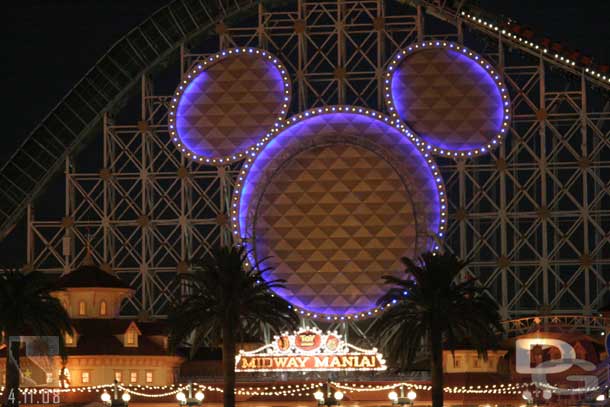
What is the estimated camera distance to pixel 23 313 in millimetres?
109812

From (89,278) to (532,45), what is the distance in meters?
37.7

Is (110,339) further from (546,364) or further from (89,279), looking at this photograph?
(546,364)

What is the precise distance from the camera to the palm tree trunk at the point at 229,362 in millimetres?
110375

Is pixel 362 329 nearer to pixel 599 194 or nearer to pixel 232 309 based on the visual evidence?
pixel 599 194

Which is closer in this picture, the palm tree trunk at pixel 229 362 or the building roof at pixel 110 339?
the palm tree trunk at pixel 229 362

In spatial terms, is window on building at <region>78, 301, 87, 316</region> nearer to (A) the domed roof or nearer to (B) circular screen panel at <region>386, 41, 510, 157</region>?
(A) the domed roof

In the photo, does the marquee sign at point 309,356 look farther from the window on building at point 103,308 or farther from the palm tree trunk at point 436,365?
the window on building at point 103,308

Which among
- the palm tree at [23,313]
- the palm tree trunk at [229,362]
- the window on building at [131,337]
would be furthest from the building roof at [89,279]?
the palm tree trunk at [229,362]

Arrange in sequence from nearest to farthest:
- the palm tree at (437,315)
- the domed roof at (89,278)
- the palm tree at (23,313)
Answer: the palm tree at (437,315) < the palm tree at (23,313) < the domed roof at (89,278)

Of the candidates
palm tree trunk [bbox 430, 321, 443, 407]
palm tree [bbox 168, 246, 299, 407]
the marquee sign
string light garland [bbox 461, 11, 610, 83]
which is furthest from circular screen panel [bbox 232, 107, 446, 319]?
palm tree trunk [bbox 430, 321, 443, 407]

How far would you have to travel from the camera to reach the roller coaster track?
137625 millimetres

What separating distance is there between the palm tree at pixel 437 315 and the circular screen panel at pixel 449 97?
21.8 metres

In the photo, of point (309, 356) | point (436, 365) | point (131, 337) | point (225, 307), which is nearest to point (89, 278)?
point (131, 337)

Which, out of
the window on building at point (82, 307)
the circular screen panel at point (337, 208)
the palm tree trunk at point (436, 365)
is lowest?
the palm tree trunk at point (436, 365)
